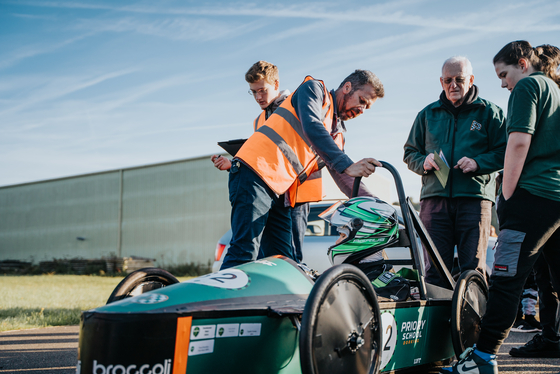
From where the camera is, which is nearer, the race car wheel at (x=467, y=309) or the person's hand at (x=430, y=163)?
the race car wheel at (x=467, y=309)

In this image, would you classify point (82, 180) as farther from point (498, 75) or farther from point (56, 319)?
point (498, 75)

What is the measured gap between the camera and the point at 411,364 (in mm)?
2570

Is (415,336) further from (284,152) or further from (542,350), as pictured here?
(542,350)

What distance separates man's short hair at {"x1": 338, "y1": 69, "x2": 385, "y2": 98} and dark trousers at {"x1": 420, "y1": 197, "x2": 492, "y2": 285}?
3.66ft

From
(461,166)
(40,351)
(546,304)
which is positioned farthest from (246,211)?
(546,304)

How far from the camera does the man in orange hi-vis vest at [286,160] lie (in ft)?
8.84

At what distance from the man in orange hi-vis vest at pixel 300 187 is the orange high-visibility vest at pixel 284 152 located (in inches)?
4.4

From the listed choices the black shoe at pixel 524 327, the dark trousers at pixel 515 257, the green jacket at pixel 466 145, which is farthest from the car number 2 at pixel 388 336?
the black shoe at pixel 524 327

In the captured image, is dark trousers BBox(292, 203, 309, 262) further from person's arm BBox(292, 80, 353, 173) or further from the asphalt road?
the asphalt road

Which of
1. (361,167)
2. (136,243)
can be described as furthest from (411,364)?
(136,243)

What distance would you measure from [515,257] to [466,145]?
137 cm

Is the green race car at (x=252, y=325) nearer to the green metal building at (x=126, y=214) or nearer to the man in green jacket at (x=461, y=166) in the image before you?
the man in green jacket at (x=461, y=166)

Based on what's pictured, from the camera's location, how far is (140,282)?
7.82ft

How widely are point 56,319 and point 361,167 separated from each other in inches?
165
